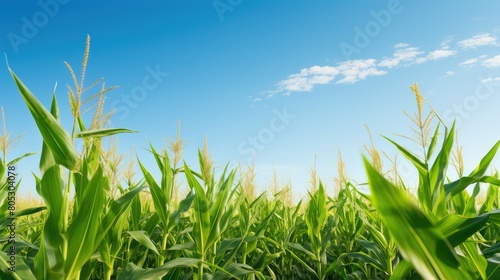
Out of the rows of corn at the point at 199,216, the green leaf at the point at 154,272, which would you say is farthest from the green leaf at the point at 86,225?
the green leaf at the point at 154,272

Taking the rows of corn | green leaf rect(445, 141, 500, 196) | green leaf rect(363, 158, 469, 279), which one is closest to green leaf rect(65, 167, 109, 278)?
the rows of corn

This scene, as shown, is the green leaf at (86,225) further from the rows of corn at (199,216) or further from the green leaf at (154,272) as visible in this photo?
the green leaf at (154,272)

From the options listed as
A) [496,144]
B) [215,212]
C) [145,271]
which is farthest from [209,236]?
[496,144]

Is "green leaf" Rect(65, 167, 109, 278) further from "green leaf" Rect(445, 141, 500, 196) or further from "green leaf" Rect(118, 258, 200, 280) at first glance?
"green leaf" Rect(445, 141, 500, 196)

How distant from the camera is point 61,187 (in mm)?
1574

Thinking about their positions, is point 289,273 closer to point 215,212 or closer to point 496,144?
point 215,212

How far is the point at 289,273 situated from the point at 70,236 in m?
3.06

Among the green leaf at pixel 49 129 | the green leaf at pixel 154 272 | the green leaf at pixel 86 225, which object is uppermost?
the green leaf at pixel 49 129

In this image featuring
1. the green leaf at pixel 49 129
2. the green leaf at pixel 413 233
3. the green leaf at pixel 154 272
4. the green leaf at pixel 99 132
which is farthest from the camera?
the green leaf at pixel 154 272

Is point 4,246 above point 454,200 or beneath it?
beneath

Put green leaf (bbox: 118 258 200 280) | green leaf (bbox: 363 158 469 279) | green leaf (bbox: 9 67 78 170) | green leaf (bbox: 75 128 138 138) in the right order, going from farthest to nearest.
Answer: green leaf (bbox: 118 258 200 280) < green leaf (bbox: 75 128 138 138) < green leaf (bbox: 9 67 78 170) < green leaf (bbox: 363 158 469 279)

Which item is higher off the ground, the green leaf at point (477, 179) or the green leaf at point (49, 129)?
the green leaf at point (49, 129)

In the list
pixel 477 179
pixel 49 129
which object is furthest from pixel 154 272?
pixel 477 179

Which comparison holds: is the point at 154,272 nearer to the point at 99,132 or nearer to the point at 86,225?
the point at 86,225
